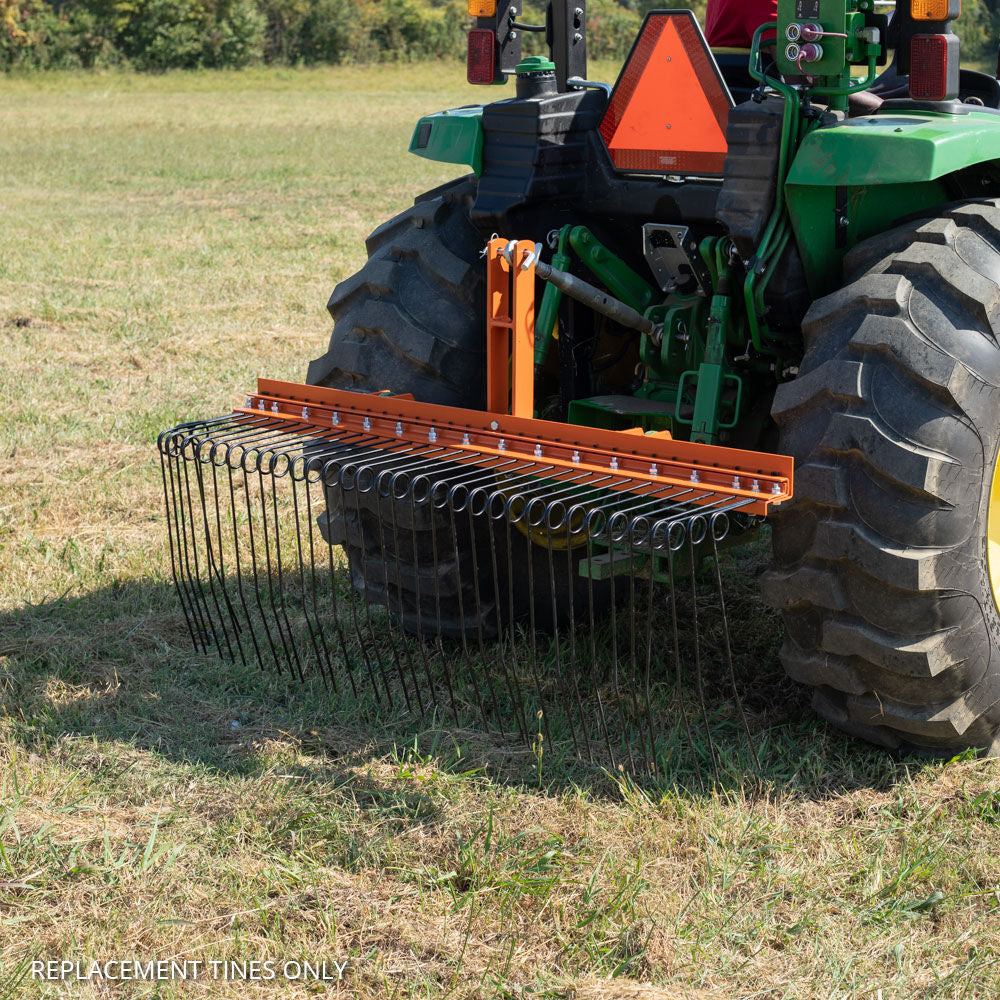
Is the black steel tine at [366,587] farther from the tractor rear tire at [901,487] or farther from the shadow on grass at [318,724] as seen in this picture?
the tractor rear tire at [901,487]

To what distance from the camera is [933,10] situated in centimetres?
298

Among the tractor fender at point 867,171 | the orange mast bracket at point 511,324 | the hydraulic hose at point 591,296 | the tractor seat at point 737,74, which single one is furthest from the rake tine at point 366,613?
the tractor seat at point 737,74

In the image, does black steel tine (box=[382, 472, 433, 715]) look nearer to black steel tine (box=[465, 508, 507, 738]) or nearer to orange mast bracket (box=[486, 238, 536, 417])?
black steel tine (box=[465, 508, 507, 738])

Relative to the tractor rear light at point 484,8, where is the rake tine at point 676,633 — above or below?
below

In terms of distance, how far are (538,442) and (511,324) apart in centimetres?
32

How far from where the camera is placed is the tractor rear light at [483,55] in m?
3.78

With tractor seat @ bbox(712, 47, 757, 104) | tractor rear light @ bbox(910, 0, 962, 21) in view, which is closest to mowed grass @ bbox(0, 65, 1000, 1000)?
tractor seat @ bbox(712, 47, 757, 104)

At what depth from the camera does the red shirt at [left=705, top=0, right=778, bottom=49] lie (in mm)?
3844

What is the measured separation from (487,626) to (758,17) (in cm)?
190

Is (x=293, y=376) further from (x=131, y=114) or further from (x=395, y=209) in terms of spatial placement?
(x=131, y=114)

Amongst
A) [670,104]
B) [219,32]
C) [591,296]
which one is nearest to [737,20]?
[670,104]

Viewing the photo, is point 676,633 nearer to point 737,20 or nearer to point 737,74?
point 737,74

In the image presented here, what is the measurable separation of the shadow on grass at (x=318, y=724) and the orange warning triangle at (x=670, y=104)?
1400 millimetres

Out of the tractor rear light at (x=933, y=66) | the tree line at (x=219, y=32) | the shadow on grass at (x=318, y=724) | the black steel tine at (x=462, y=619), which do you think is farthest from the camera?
the tree line at (x=219, y=32)
